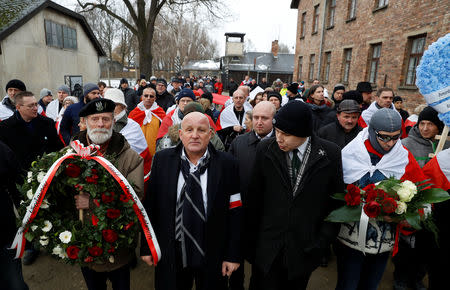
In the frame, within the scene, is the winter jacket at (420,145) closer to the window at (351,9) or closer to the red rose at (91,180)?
the red rose at (91,180)

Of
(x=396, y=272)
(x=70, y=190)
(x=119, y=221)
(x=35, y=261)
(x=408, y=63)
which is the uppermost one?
(x=408, y=63)

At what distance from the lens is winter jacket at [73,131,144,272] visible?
2.30 meters

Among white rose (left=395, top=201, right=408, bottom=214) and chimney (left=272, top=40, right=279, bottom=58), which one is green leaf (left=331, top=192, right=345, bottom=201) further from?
chimney (left=272, top=40, right=279, bottom=58)

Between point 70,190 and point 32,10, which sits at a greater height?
point 32,10

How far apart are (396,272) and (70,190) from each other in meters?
3.84

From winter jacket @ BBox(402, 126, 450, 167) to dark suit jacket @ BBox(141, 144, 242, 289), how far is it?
2.61 metres

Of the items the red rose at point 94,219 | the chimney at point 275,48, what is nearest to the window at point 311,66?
the red rose at point 94,219

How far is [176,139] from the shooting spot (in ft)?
10.6

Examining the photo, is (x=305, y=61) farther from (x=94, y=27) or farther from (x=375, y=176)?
(x=94, y=27)

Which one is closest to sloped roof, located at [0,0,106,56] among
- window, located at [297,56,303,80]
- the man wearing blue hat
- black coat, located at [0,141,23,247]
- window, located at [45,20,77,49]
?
window, located at [45,20,77,49]

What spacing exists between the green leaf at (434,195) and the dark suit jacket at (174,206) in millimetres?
1530

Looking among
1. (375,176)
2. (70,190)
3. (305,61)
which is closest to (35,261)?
(70,190)

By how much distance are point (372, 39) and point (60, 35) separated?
663 inches

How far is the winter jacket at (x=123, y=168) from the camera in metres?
2.30
